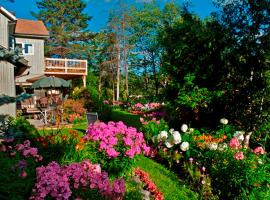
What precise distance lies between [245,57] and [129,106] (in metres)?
18.9

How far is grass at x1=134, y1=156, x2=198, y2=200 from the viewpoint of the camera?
21.1 ft

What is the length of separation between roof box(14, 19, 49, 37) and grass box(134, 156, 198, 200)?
849 inches

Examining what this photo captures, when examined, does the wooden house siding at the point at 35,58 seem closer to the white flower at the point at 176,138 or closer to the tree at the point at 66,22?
the tree at the point at 66,22

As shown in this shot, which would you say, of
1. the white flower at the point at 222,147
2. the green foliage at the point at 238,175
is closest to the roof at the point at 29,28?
the white flower at the point at 222,147

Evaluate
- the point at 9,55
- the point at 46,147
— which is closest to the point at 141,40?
the point at 46,147

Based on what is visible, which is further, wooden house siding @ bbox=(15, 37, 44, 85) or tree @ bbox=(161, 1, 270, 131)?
wooden house siding @ bbox=(15, 37, 44, 85)

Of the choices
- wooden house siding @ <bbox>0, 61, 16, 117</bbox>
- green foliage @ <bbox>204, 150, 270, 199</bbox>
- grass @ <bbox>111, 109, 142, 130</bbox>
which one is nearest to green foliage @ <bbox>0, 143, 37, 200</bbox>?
green foliage @ <bbox>204, 150, 270, 199</bbox>

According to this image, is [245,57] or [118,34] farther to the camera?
[118,34]

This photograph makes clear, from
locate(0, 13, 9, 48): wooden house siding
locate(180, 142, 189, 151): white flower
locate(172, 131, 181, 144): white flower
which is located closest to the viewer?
locate(180, 142, 189, 151): white flower

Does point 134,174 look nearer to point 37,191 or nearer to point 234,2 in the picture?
point 37,191

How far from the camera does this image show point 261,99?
28.3 ft

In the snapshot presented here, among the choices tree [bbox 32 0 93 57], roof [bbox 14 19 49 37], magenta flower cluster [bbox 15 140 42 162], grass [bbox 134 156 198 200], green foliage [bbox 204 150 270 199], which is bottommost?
grass [bbox 134 156 198 200]

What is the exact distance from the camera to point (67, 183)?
345 cm

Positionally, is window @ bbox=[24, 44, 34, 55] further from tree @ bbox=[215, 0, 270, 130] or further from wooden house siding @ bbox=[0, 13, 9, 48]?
tree @ bbox=[215, 0, 270, 130]
